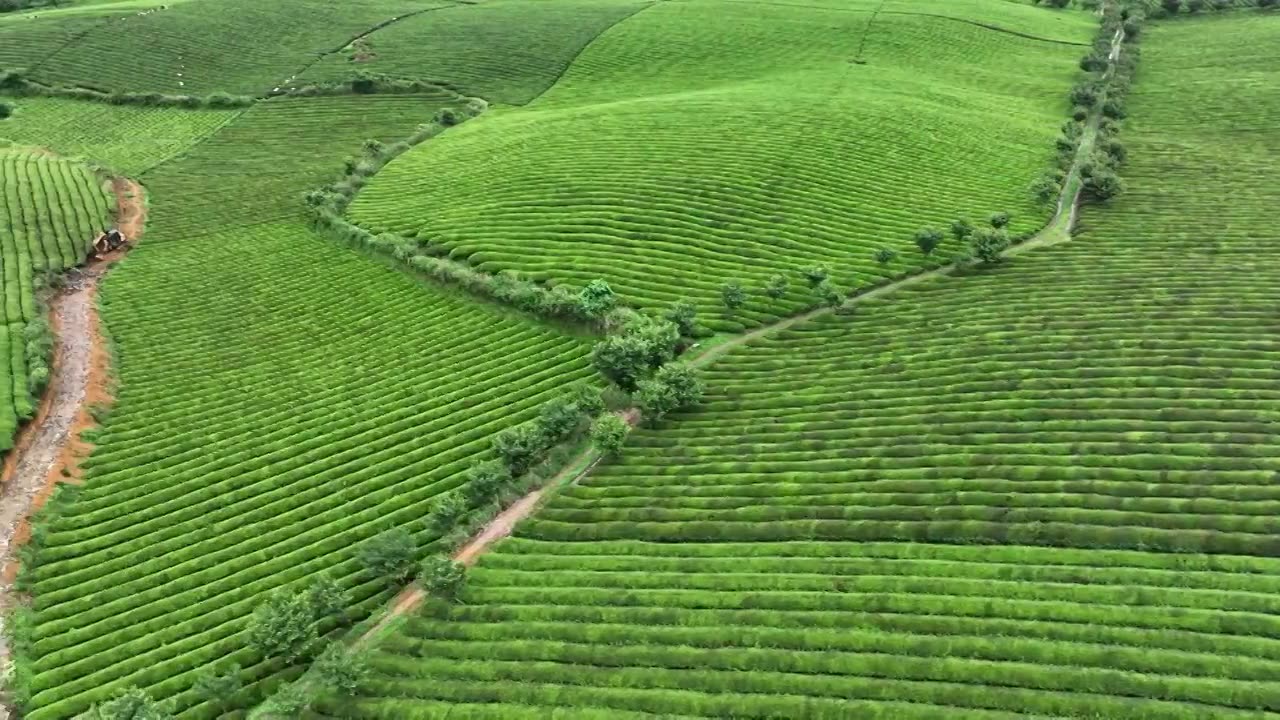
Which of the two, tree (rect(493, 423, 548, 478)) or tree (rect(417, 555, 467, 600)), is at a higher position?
tree (rect(493, 423, 548, 478))

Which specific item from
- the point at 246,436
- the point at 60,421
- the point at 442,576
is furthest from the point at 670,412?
the point at 60,421

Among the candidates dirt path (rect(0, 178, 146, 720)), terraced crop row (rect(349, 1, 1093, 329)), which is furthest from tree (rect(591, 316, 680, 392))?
dirt path (rect(0, 178, 146, 720))

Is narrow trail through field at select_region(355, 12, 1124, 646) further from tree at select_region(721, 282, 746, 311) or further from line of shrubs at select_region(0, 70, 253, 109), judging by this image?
line of shrubs at select_region(0, 70, 253, 109)

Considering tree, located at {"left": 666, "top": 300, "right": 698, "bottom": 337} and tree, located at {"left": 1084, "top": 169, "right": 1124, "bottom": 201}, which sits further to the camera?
tree, located at {"left": 1084, "top": 169, "right": 1124, "bottom": 201}

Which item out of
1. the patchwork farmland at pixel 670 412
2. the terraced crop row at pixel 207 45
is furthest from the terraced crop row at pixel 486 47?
the patchwork farmland at pixel 670 412

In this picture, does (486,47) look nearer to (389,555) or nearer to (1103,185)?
(1103,185)

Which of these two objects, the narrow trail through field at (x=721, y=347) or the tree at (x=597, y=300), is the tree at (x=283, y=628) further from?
the tree at (x=597, y=300)
